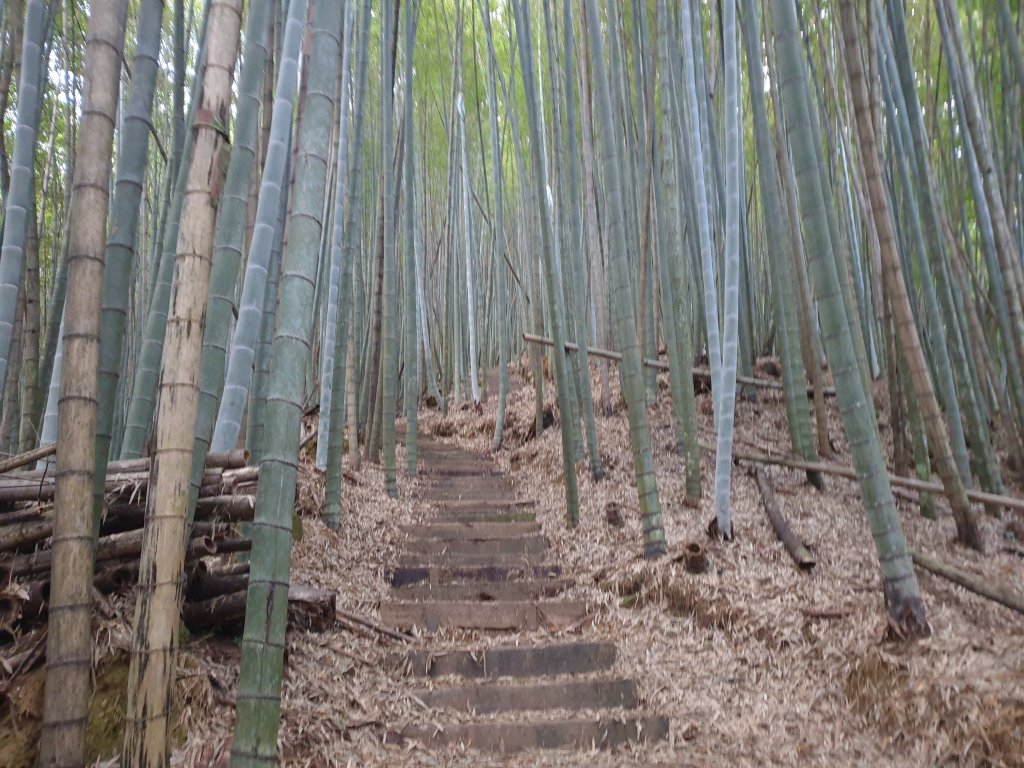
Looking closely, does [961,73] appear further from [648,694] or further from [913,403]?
[648,694]

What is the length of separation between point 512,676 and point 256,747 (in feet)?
4.07

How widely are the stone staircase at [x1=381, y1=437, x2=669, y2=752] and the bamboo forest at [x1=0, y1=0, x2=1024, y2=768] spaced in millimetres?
12

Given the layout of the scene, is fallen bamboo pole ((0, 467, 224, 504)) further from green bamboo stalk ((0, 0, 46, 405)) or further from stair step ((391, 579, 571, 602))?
stair step ((391, 579, 571, 602))

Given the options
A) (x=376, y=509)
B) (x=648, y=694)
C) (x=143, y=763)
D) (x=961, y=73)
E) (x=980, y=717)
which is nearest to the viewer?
(x=143, y=763)

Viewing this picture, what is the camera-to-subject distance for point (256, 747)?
104 cm

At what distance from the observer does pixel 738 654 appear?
2.08 meters

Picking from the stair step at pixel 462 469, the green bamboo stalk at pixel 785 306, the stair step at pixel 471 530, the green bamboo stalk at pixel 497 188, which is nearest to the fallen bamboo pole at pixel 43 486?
the stair step at pixel 471 530

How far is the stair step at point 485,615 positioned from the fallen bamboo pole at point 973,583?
45.4 inches

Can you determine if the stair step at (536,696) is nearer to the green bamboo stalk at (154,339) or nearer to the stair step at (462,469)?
the green bamboo stalk at (154,339)

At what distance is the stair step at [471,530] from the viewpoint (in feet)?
11.4

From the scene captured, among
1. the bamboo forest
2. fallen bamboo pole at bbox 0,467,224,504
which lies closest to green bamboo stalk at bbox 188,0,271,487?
the bamboo forest

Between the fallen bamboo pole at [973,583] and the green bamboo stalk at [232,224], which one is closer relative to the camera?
the green bamboo stalk at [232,224]

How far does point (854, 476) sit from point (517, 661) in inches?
73.9

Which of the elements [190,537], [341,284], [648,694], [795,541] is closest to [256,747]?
[190,537]
